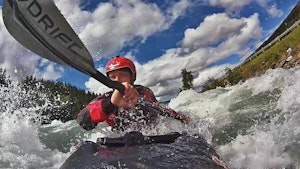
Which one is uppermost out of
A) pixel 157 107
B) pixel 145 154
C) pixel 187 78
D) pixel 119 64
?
pixel 187 78

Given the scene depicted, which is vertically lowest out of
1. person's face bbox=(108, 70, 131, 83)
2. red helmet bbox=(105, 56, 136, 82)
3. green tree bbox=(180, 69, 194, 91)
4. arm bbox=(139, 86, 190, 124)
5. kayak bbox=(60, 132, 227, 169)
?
kayak bbox=(60, 132, 227, 169)

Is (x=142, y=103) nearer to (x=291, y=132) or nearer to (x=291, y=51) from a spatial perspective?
(x=291, y=132)

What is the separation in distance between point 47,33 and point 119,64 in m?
2.54

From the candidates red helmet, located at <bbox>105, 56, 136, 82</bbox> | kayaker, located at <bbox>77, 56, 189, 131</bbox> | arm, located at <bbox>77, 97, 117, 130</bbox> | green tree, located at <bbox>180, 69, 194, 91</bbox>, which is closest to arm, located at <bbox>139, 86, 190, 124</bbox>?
kayaker, located at <bbox>77, 56, 189, 131</bbox>

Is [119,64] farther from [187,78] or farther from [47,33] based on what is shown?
[187,78]

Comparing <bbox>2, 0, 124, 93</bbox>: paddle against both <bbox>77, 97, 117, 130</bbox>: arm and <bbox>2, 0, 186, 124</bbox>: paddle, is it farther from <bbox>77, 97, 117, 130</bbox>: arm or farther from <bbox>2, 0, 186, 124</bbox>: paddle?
<bbox>77, 97, 117, 130</bbox>: arm

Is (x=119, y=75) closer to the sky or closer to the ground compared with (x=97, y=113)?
closer to the sky

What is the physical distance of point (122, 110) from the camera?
5.44 m

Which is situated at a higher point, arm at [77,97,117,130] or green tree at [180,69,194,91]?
green tree at [180,69,194,91]

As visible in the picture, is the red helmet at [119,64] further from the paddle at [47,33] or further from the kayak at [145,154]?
the paddle at [47,33]

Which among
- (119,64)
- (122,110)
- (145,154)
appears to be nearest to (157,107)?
(122,110)

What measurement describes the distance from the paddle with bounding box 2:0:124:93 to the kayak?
0.62 m

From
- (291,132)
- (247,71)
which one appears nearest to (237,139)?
(291,132)

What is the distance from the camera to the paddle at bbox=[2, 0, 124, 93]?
10.3ft
